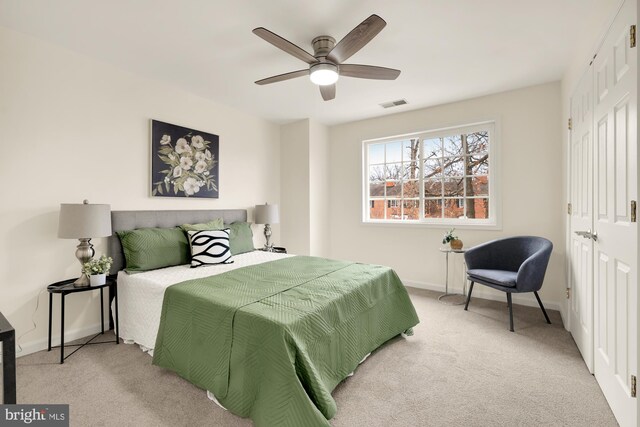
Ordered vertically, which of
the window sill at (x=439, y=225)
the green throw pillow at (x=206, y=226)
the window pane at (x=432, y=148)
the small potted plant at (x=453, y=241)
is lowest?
the small potted plant at (x=453, y=241)

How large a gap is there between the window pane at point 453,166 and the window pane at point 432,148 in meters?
0.15

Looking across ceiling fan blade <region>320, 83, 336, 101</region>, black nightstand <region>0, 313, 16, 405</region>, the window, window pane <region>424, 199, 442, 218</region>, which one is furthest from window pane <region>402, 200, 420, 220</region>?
black nightstand <region>0, 313, 16, 405</region>

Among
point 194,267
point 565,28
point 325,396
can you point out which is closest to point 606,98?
point 565,28

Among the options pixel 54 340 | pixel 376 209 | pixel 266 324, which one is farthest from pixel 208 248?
pixel 376 209

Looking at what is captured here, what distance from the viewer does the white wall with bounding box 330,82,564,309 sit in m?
3.29

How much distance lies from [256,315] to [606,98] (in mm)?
2354

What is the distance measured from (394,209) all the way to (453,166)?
996 millimetres

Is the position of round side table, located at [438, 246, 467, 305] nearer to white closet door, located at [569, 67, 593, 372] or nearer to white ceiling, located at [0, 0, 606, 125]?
white closet door, located at [569, 67, 593, 372]

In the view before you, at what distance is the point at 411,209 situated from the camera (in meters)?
4.32

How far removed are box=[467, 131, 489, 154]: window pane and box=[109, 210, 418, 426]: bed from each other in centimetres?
222

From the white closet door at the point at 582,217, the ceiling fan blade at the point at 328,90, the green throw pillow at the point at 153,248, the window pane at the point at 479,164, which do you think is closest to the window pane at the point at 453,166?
the window pane at the point at 479,164

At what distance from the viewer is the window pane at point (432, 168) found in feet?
13.4

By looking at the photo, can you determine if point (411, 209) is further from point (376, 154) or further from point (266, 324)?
point (266, 324)

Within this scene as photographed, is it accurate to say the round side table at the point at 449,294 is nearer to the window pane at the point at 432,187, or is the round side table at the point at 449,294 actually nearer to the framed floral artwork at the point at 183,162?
the window pane at the point at 432,187
